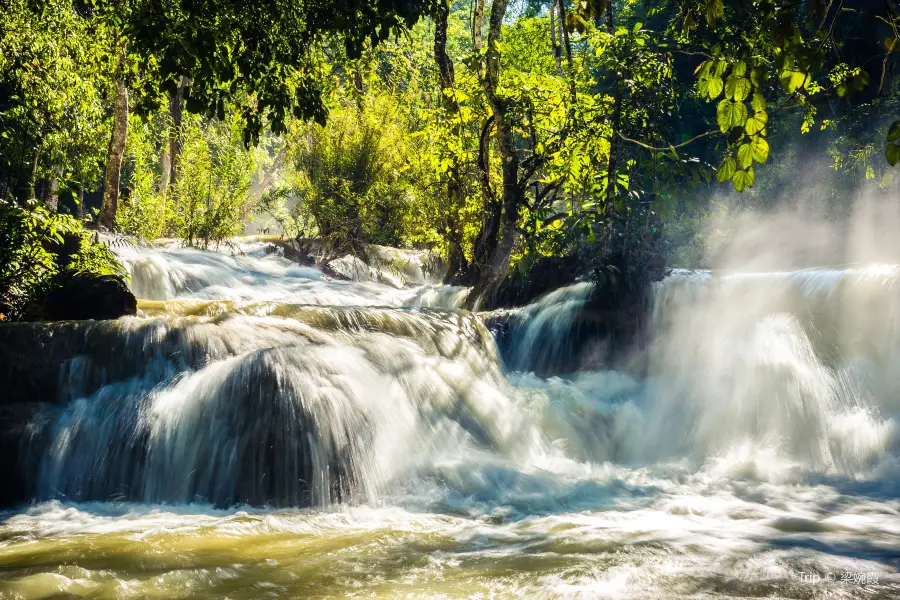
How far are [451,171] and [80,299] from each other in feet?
22.2

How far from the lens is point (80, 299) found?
7949 millimetres

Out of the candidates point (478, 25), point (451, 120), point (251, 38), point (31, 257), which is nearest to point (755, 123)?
point (251, 38)

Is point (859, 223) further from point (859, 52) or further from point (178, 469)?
point (178, 469)

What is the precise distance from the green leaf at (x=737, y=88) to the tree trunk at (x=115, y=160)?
1457cm

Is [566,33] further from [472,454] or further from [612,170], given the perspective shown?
[612,170]

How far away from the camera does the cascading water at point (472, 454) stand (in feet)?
12.4

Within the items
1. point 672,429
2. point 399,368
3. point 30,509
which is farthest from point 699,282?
point 30,509

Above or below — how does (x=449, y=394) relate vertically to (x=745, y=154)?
below

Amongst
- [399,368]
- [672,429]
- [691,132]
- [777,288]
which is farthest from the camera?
[691,132]

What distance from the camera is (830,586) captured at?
345 cm

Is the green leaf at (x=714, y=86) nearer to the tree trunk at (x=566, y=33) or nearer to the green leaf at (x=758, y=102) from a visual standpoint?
the green leaf at (x=758, y=102)

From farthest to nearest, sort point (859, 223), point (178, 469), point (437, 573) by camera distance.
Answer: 1. point (859, 223)
2. point (178, 469)
3. point (437, 573)

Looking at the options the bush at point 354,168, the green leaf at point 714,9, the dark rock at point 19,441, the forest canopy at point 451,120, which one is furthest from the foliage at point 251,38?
the bush at point 354,168

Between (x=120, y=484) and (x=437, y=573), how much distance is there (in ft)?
11.1
